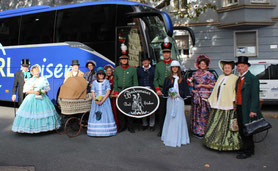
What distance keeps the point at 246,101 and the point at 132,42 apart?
398 cm

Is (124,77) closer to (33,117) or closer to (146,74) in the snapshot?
(146,74)

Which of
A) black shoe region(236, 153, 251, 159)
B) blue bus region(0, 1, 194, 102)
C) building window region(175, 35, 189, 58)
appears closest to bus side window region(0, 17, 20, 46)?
blue bus region(0, 1, 194, 102)

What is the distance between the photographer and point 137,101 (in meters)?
6.59

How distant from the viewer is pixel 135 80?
7.00 m

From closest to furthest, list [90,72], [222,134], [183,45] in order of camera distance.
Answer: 1. [222,134]
2. [90,72]
3. [183,45]

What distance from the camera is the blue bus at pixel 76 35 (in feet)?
25.8

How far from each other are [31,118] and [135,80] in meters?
2.74

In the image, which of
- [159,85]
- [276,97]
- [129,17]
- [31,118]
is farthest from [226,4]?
[31,118]

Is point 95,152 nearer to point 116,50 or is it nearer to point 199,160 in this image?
point 199,160

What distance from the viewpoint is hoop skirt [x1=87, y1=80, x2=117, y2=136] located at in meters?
6.56

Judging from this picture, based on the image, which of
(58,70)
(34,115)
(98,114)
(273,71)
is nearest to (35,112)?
(34,115)

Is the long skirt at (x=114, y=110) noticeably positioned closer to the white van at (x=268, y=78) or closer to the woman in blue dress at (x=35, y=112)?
the woman in blue dress at (x=35, y=112)

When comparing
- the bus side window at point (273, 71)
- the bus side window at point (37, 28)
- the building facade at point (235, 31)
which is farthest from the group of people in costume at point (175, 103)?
the building facade at point (235, 31)

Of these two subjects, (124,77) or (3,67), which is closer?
(124,77)
